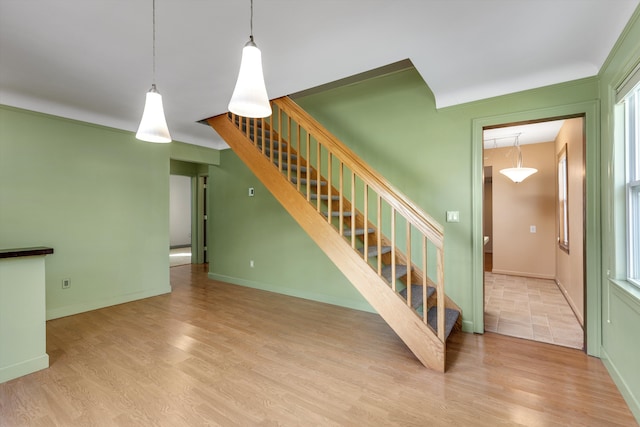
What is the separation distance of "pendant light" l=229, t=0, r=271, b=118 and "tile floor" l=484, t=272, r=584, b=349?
319cm

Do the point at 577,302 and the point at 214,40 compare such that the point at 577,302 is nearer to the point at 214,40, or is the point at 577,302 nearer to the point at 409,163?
the point at 409,163

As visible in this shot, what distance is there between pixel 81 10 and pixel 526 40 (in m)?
3.04

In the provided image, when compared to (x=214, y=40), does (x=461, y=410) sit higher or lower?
lower

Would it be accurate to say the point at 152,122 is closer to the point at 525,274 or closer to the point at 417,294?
the point at 417,294

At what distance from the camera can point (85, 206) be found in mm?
3715

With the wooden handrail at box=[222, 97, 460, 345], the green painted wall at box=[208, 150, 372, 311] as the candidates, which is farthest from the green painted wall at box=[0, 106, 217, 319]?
the wooden handrail at box=[222, 97, 460, 345]

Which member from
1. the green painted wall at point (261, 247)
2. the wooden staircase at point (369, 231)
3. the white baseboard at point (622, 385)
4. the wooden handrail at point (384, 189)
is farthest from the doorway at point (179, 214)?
the white baseboard at point (622, 385)

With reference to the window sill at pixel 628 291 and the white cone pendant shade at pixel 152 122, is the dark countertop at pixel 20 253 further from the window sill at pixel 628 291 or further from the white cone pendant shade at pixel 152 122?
the window sill at pixel 628 291

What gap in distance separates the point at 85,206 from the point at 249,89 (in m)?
Answer: 3.53

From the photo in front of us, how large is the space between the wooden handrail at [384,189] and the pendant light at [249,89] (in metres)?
1.22

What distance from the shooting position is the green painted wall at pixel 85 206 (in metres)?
3.21

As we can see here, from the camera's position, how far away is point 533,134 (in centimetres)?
480

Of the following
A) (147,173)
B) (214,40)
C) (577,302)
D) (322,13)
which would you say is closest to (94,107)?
(147,173)

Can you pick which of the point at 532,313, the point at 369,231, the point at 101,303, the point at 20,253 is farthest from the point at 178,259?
the point at 532,313
